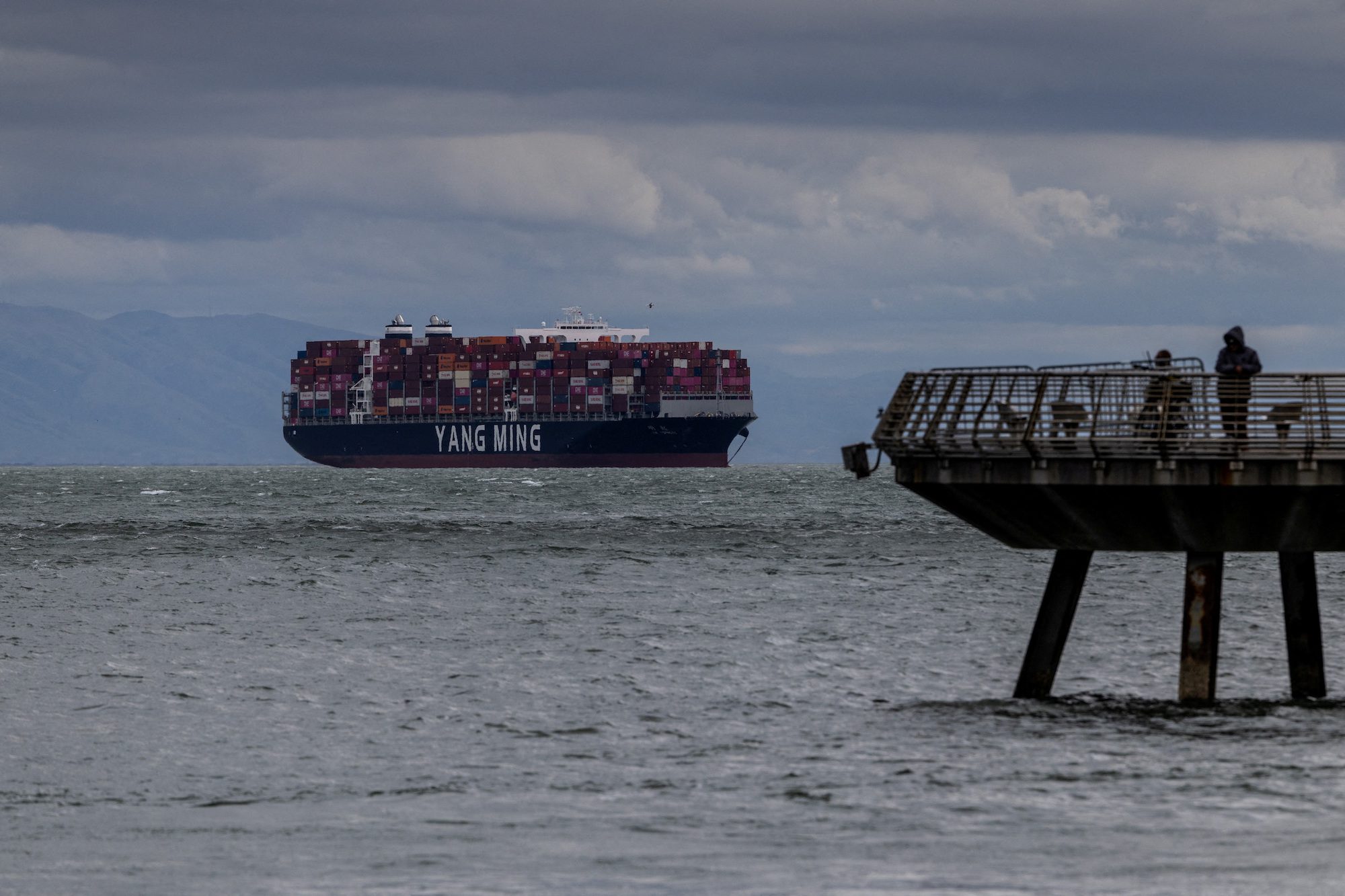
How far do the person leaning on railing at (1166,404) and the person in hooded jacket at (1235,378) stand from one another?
0.42 metres

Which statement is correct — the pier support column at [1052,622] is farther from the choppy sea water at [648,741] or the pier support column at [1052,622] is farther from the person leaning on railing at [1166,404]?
the person leaning on railing at [1166,404]

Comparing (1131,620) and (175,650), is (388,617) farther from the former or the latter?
(1131,620)

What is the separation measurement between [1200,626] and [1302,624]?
2026mm

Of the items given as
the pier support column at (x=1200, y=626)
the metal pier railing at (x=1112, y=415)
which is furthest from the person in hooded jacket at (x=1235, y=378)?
the pier support column at (x=1200, y=626)

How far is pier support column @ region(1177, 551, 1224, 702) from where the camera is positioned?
25.6 meters

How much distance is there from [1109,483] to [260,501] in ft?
379

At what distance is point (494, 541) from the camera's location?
80875 mm

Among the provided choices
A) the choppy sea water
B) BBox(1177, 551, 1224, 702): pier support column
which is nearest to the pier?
BBox(1177, 551, 1224, 702): pier support column

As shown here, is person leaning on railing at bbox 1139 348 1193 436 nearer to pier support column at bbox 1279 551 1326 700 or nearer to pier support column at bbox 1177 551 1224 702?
pier support column at bbox 1177 551 1224 702

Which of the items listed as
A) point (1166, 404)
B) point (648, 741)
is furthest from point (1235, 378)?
point (648, 741)

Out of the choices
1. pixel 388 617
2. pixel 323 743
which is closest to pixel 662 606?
pixel 388 617

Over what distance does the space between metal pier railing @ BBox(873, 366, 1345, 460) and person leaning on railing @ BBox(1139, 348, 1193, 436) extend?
0.02 m

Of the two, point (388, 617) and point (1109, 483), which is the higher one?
point (1109, 483)

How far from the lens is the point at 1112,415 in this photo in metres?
25.6
